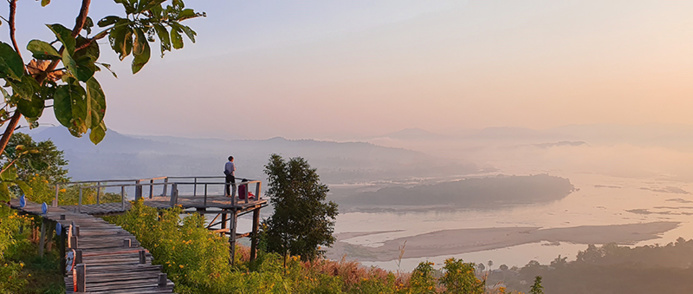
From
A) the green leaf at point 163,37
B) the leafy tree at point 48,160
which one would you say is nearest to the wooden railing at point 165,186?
the leafy tree at point 48,160

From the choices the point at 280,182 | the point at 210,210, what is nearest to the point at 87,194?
the point at 210,210

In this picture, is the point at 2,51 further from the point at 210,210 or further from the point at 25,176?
the point at 25,176

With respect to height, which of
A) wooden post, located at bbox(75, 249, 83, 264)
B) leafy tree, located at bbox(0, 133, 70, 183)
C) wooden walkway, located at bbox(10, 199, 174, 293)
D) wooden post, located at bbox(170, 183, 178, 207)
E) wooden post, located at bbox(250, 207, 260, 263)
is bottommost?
wooden post, located at bbox(250, 207, 260, 263)

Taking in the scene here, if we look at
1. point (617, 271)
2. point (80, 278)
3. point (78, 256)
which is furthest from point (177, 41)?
point (617, 271)

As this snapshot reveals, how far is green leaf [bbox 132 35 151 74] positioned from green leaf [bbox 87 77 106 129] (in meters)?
0.37

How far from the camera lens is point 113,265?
8.23 metres

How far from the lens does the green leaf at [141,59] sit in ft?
5.72

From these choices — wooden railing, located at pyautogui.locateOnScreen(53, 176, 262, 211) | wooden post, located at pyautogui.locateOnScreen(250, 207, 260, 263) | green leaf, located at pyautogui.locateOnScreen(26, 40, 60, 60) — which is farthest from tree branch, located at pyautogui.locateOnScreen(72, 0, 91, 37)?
wooden post, located at pyautogui.locateOnScreen(250, 207, 260, 263)

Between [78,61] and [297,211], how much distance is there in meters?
16.3

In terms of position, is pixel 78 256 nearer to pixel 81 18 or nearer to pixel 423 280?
pixel 423 280

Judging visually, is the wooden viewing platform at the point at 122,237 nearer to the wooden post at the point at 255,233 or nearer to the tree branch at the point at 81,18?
the wooden post at the point at 255,233

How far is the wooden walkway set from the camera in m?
7.15

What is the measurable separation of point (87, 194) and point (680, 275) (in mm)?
25330

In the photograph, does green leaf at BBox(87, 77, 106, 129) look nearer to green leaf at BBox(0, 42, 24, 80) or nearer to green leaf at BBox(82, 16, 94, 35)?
green leaf at BBox(0, 42, 24, 80)
